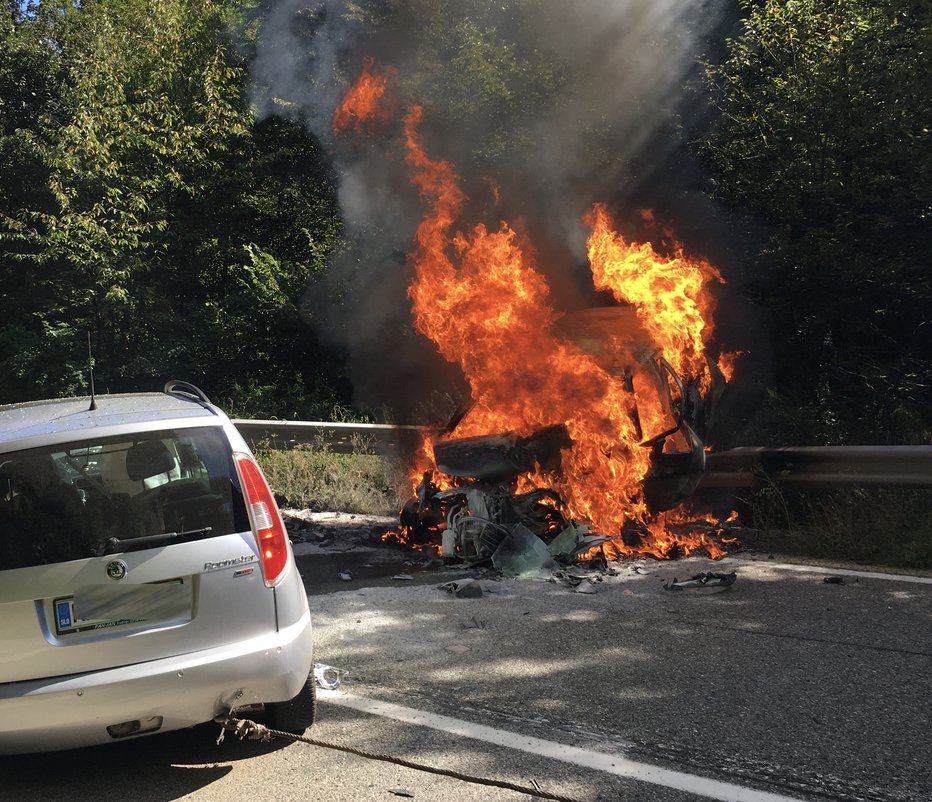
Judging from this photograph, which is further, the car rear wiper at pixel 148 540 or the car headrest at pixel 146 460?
the car headrest at pixel 146 460

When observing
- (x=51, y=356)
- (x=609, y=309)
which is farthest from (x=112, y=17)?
(x=609, y=309)

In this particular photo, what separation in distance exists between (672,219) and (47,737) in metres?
9.79

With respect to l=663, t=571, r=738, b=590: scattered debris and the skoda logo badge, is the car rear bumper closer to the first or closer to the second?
the skoda logo badge

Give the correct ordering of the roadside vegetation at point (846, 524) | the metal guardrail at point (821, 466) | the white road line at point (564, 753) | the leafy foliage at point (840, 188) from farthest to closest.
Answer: the leafy foliage at point (840, 188) → the metal guardrail at point (821, 466) → the roadside vegetation at point (846, 524) → the white road line at point (564, 753)

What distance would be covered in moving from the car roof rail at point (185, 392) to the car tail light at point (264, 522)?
602mm

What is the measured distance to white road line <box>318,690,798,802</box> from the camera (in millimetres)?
3559

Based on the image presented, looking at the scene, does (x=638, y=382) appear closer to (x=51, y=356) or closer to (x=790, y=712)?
(x=790, y=712)

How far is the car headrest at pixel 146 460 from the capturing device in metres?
4.16

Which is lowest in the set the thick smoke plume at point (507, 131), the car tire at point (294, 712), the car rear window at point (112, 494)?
the car tire at point (294, 712)

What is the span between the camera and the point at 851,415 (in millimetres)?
10766

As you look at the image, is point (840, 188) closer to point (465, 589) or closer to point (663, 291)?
point (663, 291)

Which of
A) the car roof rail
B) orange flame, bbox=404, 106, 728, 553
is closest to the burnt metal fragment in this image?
orange flame, bbox=404, 106, 728, 553

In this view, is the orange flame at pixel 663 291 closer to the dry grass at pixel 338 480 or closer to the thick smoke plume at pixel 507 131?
the thick smoke plume at pixel 507 131

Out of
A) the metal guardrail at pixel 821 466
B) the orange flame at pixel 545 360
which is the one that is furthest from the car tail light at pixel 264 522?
the metal guardrail at pixel 821 466
